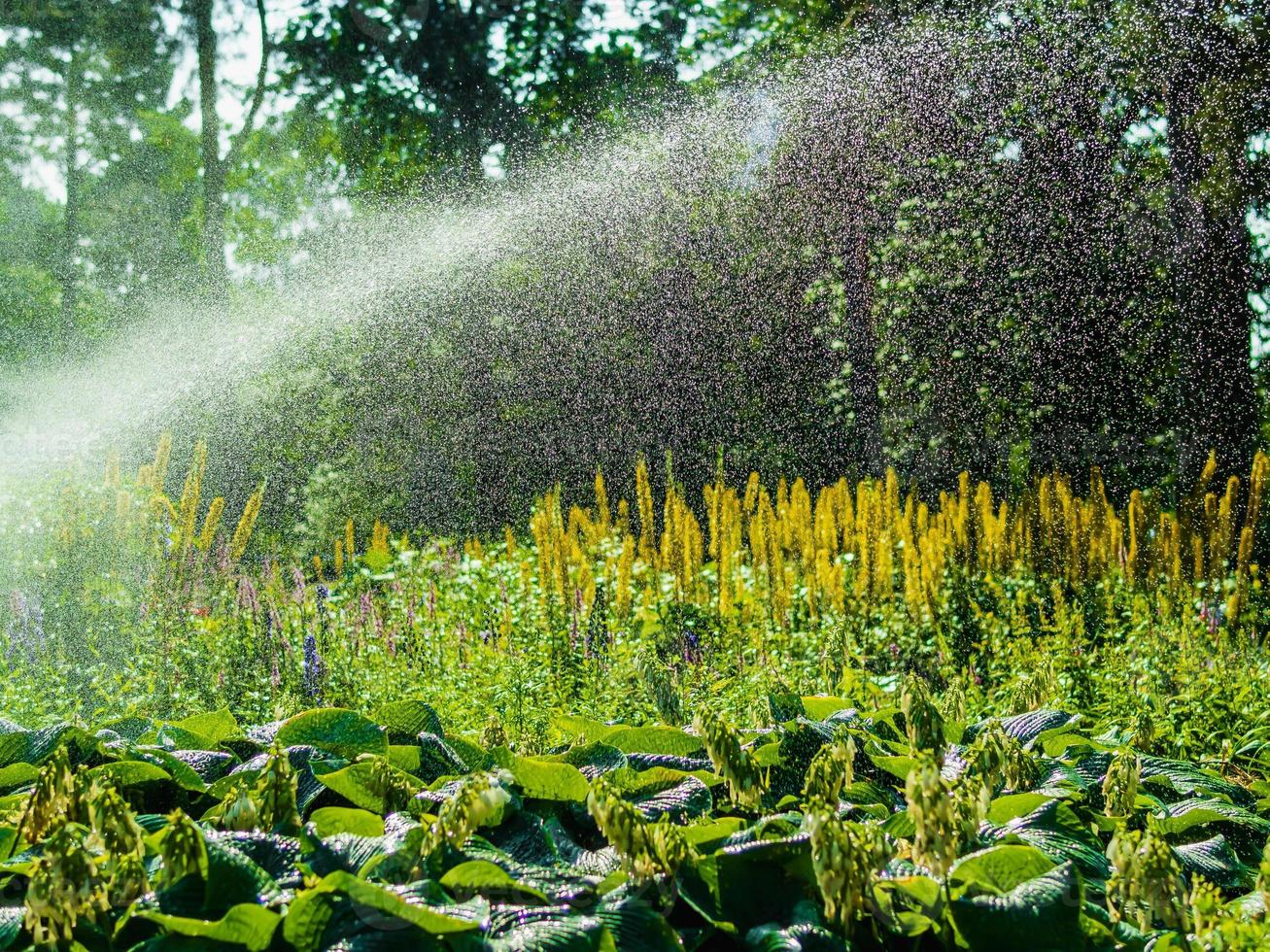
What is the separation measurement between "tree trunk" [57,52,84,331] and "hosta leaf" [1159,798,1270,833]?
21.0 metres

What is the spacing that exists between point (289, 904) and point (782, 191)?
7.65 metres

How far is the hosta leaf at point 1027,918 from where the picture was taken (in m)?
1.35

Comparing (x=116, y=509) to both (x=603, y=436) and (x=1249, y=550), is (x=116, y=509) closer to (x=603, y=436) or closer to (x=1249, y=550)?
(x=603, y=436)

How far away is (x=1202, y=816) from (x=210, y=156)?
15.6 meters

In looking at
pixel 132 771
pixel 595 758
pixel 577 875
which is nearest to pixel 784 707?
pixel 595 758

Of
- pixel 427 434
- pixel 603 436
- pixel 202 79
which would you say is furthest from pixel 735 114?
pixel 202 79

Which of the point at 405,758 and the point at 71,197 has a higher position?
the point at 71,197

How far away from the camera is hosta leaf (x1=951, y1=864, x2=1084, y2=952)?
1.35 meters

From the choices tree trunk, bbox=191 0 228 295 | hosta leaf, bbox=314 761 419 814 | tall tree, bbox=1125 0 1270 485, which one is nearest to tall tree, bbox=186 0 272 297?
tree trunk, bbox=191 0 228 295

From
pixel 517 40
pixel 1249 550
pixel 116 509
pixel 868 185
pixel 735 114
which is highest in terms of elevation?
pixel 517 40

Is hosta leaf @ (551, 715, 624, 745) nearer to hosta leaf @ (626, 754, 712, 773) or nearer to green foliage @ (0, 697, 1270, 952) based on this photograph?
hosta leaf @ (626, 754, 712, 773)

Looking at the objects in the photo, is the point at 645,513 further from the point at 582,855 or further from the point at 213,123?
the point at 213,123

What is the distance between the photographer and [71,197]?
21.7 meters

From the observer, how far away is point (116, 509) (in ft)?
18.9
